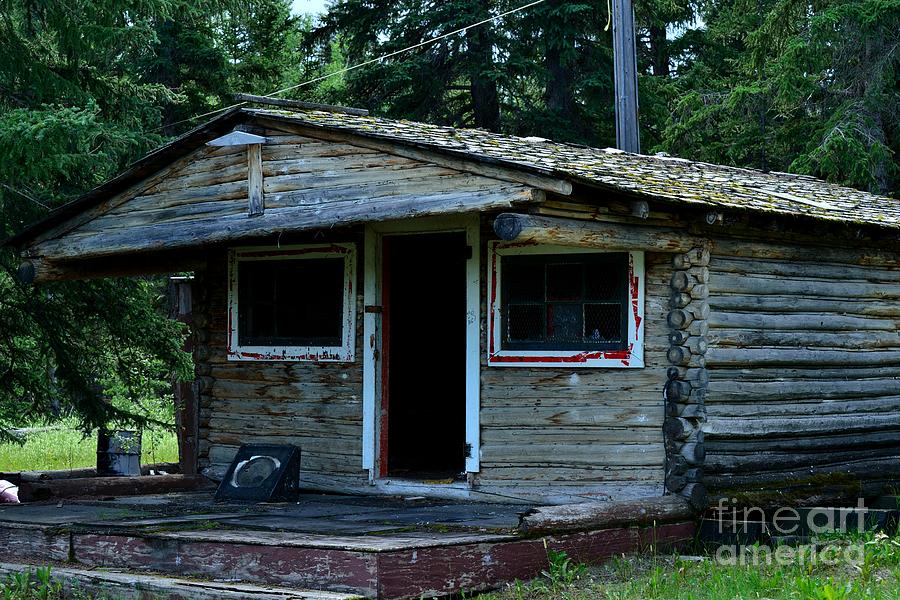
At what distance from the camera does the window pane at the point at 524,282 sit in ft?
35.4

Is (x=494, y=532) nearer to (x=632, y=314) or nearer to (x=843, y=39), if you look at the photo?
(x=632, y=314)

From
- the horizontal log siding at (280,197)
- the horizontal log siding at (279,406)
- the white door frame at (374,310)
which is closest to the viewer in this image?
the horizontal log siding at (280,197)

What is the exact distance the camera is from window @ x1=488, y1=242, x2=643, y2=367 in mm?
10508

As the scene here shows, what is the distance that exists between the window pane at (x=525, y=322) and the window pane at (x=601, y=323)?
408 millimetres

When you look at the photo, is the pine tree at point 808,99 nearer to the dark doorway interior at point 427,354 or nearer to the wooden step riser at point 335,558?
the dark doorway interior at point 427,354

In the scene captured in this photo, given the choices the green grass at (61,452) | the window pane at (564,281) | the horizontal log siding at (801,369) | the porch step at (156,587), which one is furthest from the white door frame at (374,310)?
the green grass at (61,452)

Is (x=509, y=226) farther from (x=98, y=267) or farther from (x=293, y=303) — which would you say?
(x=98, y=267)

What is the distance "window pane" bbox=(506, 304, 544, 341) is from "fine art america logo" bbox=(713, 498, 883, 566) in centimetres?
218

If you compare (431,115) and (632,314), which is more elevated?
(431,115)

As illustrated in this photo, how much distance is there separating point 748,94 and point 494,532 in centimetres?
1496

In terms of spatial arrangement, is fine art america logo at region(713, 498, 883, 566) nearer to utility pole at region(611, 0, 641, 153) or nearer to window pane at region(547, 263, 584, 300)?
window pane at region(547, 263, 584, 300)

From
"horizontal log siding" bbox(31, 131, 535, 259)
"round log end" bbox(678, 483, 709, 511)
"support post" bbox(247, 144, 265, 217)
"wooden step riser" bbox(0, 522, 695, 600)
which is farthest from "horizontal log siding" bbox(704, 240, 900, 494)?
"support post" bbox(247, 144, 265, 217)

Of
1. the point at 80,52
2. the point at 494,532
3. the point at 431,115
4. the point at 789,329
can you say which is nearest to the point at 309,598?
the point at 494,532

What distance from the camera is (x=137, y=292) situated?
15.4 meters
